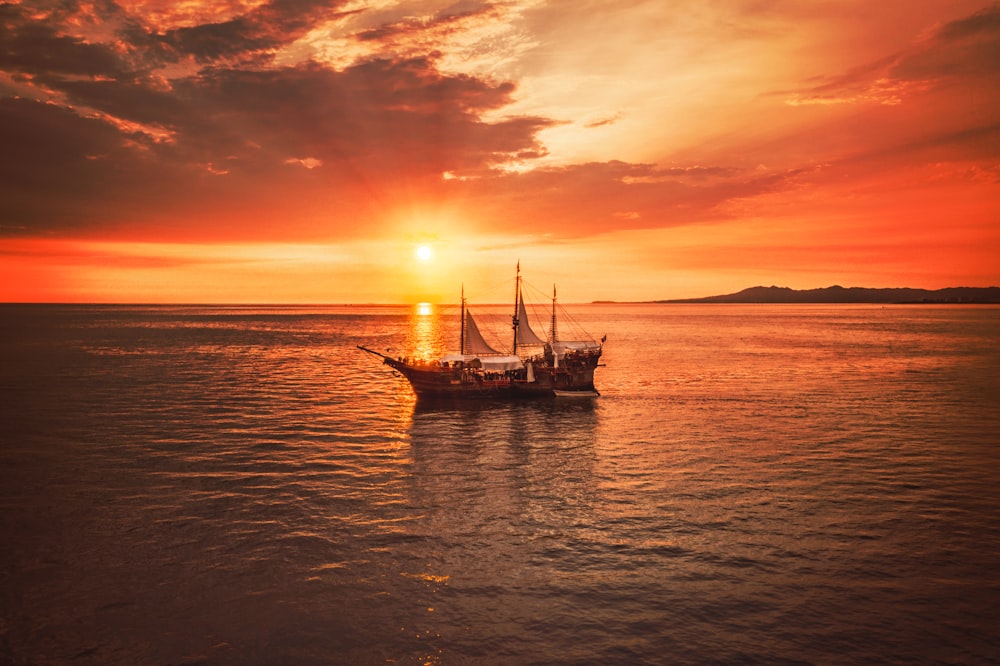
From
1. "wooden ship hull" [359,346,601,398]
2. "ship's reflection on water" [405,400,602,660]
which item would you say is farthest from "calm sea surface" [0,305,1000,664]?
"wooden ship hull" [359,346,601,398]

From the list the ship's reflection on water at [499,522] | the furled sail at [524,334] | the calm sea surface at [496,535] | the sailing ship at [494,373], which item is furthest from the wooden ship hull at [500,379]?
the ship's reflection on water at [499,522]

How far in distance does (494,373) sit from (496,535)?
40821 millimetres

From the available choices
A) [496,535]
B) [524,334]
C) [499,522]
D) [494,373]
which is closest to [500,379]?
[494,373]

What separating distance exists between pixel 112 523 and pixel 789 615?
2957 centimetres

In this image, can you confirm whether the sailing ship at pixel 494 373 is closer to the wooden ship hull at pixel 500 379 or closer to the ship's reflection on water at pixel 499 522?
the wooden ship hull at pixel 500 379

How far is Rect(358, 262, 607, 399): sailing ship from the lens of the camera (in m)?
63.5

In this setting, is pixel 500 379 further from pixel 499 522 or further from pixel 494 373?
pixel 499 522

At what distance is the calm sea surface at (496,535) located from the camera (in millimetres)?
18328

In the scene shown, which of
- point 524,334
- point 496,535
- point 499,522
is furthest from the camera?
point 524,334

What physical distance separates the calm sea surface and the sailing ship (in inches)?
258

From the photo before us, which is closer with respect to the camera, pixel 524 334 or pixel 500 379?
pixel 500 379

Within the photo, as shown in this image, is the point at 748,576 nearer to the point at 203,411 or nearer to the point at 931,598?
the point at 931,598

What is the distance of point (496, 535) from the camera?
26125 mm

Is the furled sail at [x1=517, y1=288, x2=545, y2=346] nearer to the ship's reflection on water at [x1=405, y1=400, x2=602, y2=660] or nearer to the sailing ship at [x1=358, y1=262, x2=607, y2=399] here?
the sailing ship at [x1=358, y1=262, x2=607, y2=399]
